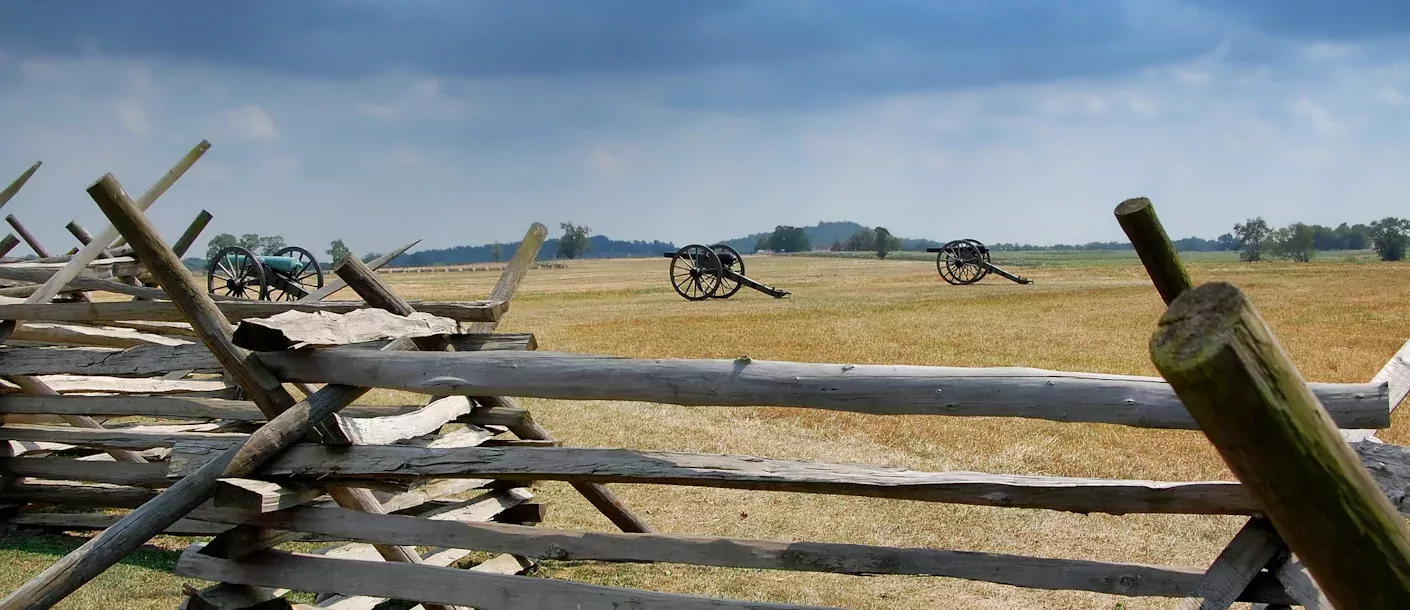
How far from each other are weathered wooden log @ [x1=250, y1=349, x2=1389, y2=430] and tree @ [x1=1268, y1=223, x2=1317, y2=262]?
104 m

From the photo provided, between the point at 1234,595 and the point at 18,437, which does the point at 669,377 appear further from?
the point at 18,437

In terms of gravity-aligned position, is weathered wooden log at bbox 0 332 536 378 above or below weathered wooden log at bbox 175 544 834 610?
above

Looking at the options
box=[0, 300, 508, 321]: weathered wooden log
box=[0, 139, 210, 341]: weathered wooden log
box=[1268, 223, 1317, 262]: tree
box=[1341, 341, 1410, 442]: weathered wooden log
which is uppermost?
box=[0, 139, 210, 341]: weathered wooden log

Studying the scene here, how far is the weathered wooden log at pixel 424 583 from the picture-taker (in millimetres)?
3732

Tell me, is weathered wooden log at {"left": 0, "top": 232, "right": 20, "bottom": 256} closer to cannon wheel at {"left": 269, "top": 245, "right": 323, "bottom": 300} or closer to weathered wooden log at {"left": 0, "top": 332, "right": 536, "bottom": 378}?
weathered wooden log at {"left": 0, "top": 332, "right": 536, "bottom": 378}

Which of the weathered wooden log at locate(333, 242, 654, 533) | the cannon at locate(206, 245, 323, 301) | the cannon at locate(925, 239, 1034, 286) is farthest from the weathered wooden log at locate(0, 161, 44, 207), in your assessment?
the cannon at locate(925, 239, 1034, 286)

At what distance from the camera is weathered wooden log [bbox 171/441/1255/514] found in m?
3.38

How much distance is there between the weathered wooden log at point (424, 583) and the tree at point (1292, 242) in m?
104

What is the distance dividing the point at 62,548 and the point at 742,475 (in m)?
5.05

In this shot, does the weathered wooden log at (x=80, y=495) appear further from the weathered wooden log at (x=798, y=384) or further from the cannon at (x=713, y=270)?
the cannon at (x=713, y=270)

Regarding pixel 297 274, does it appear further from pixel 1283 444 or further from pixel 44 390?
pixel 1283 444

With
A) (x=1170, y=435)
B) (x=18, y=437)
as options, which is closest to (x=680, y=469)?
(x=18, y=437)

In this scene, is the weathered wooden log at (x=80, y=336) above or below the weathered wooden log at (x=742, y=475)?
above

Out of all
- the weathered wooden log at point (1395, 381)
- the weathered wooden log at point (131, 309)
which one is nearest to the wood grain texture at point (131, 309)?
the weathered wooden log at point (131, 309)
